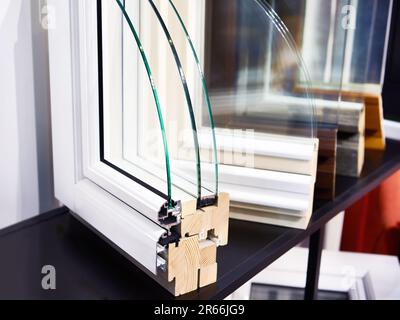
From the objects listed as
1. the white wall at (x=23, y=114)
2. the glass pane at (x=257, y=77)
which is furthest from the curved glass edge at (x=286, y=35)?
the white wall at (x=23, y=114)

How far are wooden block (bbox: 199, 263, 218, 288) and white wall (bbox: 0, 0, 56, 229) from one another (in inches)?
15.8

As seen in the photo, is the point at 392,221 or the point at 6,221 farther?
the point at 392,221

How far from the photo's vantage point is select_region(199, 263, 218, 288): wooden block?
0.64 metres

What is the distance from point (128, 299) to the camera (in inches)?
24.6

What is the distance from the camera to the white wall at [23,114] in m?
0.81

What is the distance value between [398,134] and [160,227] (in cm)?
94

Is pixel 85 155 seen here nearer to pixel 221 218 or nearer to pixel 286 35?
pixel 221 218

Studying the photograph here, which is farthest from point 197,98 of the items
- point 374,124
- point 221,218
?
point 374,124

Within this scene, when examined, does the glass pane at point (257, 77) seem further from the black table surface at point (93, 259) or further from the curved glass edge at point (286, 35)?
the black table surface at point (93, 259)

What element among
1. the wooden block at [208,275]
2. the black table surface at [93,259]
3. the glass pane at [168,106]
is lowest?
the black table surface at [93,259]

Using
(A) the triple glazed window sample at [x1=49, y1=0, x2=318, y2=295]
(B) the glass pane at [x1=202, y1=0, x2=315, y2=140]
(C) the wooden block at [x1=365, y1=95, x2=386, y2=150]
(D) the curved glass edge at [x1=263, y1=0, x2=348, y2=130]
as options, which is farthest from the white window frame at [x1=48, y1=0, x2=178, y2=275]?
(C) the wooden block at [x1=365, y1=95, x2=386, y2=150]

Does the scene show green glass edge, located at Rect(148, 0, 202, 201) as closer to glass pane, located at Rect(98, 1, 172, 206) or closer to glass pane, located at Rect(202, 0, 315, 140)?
glass pane, located at Rect(98, 1, 172, 206)
